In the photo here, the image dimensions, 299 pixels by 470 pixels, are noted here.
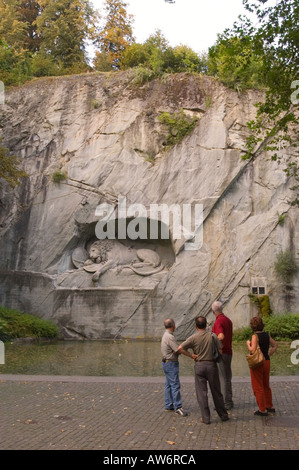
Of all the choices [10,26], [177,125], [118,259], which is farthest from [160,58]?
[10,26]

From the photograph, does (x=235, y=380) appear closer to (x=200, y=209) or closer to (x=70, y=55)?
(x=200, y=209)

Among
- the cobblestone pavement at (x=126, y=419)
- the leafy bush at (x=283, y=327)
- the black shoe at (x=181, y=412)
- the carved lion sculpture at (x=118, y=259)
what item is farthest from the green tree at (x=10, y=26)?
the black shoe at (x=181, y=412)

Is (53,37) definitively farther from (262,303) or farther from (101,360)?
(101,360)

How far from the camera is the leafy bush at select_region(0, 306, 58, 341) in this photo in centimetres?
1652

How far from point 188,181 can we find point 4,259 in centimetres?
863

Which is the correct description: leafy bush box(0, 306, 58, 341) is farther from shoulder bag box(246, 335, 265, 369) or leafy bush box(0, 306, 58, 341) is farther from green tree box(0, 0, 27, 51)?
green tree box(0, 0, 27, 51)

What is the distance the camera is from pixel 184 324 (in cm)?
A: 1858

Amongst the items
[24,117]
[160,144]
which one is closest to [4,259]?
[24,117]

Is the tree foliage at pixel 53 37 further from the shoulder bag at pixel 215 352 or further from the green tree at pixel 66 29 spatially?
the shoulder bag at pixel 215 352

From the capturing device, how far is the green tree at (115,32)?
29422 mm

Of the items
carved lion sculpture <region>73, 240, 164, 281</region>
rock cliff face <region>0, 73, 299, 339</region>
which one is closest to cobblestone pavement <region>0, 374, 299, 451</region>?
rock cliff face <region>0, 73, 299, 339</region>

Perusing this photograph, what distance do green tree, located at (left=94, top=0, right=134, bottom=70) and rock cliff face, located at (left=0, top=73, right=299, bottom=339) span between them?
→ 314 inches

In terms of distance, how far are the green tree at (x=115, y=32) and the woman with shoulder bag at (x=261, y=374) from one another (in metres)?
25.1

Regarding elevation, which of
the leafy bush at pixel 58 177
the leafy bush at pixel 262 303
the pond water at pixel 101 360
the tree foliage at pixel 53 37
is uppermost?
the tree foliage at pixel 53 37
